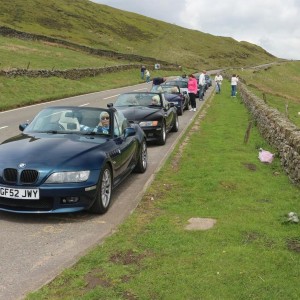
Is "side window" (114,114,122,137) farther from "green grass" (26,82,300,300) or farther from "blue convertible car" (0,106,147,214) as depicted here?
"green grass" (26,82,300,300)

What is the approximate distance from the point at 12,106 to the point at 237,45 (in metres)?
139

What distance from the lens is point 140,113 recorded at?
512 inches

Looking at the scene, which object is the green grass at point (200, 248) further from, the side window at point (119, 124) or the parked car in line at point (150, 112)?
the parked car in line at point (150, 112)

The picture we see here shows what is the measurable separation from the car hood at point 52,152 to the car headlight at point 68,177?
0.10m

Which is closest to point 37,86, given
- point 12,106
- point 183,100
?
point 12,106

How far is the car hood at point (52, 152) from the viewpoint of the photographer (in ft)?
20.4

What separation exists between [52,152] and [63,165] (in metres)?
0.39

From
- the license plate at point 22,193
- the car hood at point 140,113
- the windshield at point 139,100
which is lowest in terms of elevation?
the license plate at point 22,193

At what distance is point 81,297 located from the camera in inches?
158

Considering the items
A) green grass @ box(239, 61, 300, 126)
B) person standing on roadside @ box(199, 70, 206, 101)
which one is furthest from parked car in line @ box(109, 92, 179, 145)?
person standing on roadside @ box(199, 70, 206, 101)

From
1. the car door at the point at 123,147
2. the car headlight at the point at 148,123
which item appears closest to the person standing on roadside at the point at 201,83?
the car headlight at the point at 148,123

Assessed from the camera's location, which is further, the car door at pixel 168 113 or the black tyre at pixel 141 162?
the car door at pixel 168 113

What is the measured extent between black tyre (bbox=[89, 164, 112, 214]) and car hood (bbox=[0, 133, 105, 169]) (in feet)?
0.85

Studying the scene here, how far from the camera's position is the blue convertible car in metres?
6.07
